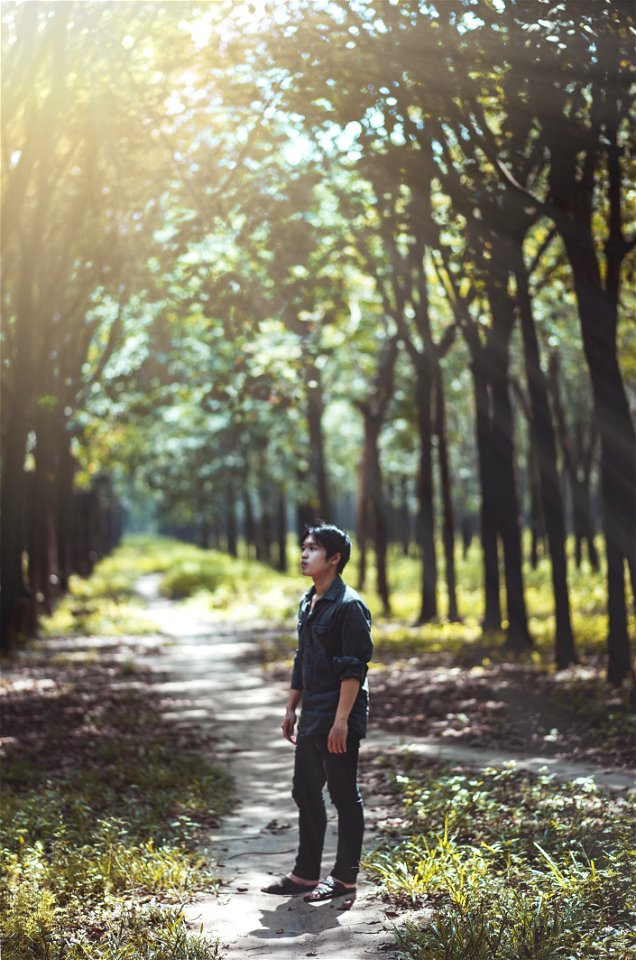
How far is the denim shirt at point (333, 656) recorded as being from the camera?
6305 millimetres

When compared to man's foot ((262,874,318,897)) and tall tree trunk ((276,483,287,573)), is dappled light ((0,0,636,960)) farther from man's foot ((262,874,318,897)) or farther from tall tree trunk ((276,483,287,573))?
tall tree trunk ((276,483,287,573))

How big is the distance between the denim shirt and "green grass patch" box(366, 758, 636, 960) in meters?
0.90

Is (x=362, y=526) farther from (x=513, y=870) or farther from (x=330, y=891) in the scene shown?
(x=513, y=870)

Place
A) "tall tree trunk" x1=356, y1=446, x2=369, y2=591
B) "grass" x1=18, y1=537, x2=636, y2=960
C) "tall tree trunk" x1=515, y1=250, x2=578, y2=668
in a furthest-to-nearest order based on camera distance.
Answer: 1. "tall tree trunk" x1=356, y1=446, x2=369, y2=591
2. "tall tree trunk" x1=515, y1=250, x2=578, y2=668
3. "grass" x1=18, y1=537, x2=636, y2=960

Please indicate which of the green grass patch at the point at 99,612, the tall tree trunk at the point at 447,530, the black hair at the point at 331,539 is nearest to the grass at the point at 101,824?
the black hair at the point at 331,539

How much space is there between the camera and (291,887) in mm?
6516

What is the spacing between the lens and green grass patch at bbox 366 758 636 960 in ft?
17.0

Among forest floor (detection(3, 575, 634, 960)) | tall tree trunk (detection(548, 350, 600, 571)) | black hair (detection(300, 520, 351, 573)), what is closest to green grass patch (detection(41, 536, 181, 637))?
forest floor (detection(3, 575, 634, 960))

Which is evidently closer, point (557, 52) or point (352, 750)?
point (352, 750)

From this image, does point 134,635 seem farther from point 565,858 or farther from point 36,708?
point 565,858

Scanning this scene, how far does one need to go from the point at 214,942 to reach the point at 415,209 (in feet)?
33.6

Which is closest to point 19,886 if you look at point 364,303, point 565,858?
point 565,858

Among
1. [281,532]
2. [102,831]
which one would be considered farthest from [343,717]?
[281,532]

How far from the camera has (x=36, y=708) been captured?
13.7 meters
